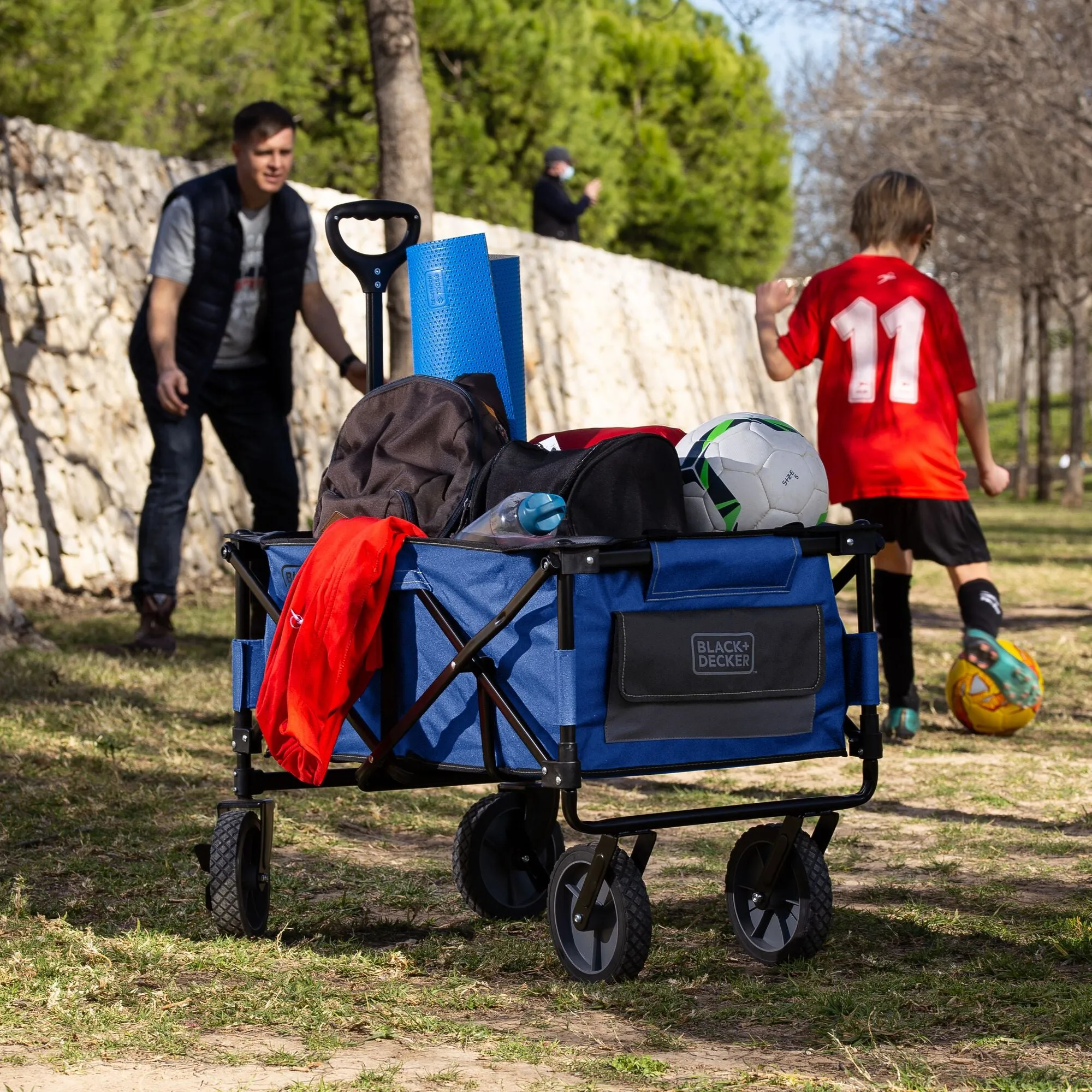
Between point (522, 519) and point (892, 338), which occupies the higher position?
point (892, 338)

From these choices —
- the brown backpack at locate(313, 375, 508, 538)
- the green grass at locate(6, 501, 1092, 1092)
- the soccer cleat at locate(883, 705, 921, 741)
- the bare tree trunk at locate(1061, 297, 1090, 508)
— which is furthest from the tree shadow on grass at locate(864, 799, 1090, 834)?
the bare tree trunk at locate(1061, 297, 1090, 508)

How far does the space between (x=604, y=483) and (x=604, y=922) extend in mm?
817

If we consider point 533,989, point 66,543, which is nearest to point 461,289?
point 533,989

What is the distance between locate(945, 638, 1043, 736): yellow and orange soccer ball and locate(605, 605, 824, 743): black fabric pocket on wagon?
3.01 metres

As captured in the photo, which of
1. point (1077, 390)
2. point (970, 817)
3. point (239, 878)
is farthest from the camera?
point (1077, 390)

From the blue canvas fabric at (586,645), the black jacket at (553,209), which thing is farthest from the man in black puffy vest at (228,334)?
the black jacket at (553,209)

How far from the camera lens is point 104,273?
10.0 m

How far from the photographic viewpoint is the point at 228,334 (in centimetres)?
695

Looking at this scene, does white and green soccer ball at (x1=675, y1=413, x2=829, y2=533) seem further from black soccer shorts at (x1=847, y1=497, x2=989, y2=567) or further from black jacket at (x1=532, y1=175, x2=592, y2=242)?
black jacket at (x1=532, y1=175, x2=592, y2=242)

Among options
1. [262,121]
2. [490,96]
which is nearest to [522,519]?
[262,121]

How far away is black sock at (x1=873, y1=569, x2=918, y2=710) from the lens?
19.3ft

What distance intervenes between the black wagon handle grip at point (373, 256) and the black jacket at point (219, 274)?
2517 millimetres

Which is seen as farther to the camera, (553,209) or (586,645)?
(553,209)

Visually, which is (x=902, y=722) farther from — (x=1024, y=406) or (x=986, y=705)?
(x=1024, y=406)
